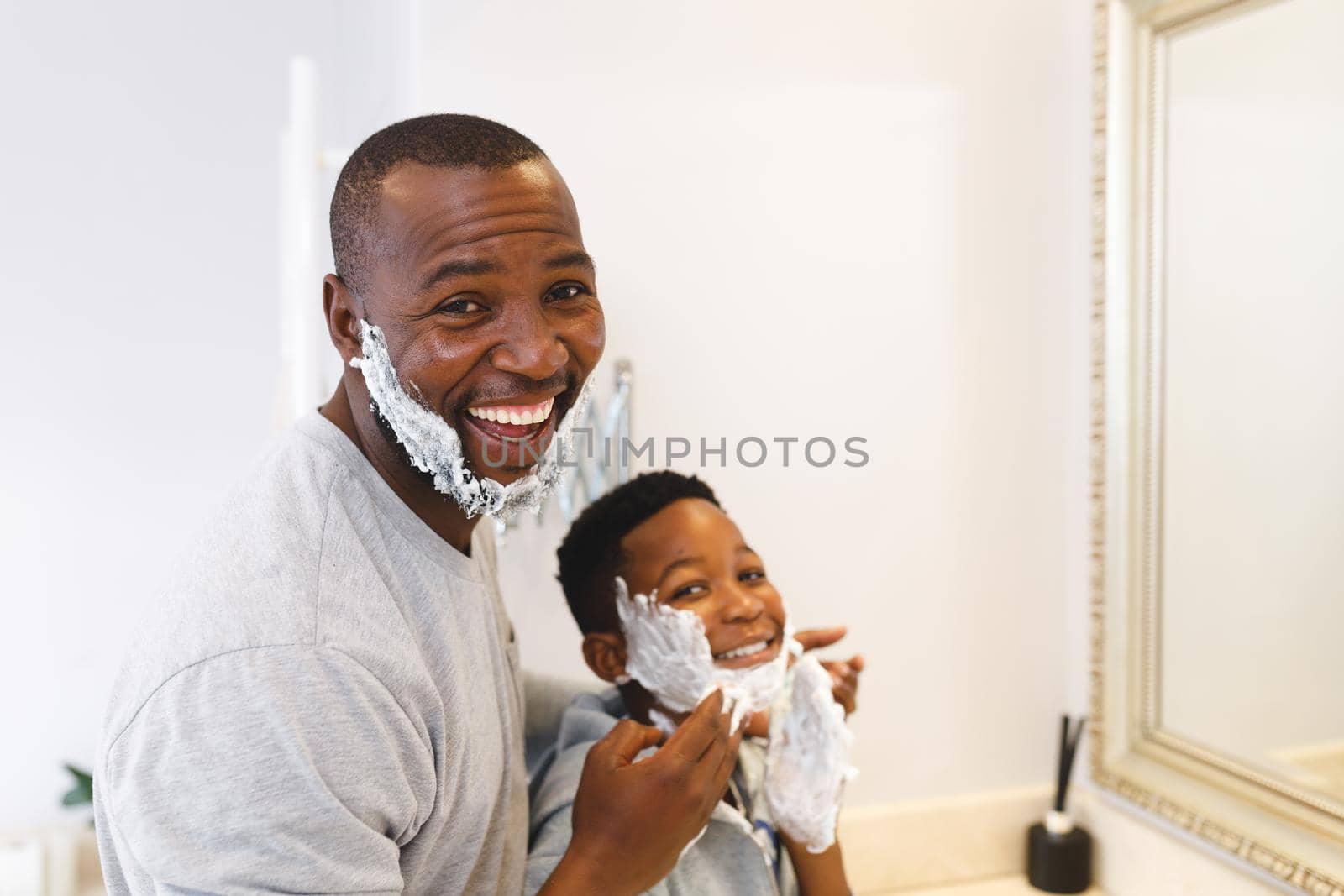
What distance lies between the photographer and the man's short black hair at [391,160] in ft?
2.13

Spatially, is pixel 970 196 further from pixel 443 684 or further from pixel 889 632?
pixel 443 684

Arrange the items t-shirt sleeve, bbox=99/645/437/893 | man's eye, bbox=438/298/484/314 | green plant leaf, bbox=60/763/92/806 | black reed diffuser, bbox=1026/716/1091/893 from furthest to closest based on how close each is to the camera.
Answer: green plant leaf, bbox=60/763/92/806 → black reed diffuser, bbox=1026/716/1091/893 → man's eye, bbox=438/298/484/314 → t-shirt sleeve, bbox=99/645/437/893

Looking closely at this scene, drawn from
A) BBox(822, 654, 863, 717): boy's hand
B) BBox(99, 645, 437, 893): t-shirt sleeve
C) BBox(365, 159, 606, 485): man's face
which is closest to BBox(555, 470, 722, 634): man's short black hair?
BBox(822, 654, 863, 717): boy's hand

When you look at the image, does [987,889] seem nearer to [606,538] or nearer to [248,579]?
[606,538]

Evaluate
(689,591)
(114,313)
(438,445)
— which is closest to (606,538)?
(689,591)

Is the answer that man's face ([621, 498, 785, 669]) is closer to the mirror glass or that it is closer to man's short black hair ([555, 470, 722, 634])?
man's short black hair ([555, 470, 722, 634])

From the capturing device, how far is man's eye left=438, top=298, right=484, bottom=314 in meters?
0.65

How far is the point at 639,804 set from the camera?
76cm

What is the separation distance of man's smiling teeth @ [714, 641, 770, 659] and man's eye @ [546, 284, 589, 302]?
0.40 metres

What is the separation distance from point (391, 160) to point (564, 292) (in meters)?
0.14

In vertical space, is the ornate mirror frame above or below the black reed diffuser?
above

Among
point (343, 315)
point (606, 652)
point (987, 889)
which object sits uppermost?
point (343, 315)

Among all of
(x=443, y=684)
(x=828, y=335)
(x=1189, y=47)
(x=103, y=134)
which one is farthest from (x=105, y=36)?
(x=1189, y=47)

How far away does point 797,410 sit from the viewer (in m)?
1.33
